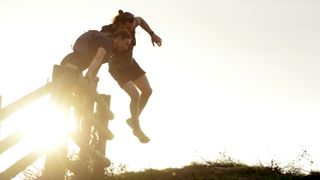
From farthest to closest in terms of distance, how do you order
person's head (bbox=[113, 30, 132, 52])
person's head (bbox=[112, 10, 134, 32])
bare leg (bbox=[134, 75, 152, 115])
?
bare leg (bbox=[134, 75, 152, 115])
person's head (bbox=[112, 10, 134, 32])
person's head (bbox=[113, 30, 132, 52])

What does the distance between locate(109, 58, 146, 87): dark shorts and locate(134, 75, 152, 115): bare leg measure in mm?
160

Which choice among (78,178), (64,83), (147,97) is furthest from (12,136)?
(147,97)

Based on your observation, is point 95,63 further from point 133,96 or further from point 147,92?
point 147,92

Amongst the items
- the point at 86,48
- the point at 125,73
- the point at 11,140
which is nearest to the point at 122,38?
the point at 86,48

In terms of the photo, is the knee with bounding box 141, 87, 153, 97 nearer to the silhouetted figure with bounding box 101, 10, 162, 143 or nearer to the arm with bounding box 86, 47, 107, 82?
the silhouetted figure with bounding box 101, 10, 162, 143

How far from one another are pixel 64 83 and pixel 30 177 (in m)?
3.24

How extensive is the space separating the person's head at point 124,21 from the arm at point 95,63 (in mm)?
1396

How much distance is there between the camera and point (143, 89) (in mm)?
7691

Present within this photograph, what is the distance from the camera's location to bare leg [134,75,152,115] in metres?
7.59

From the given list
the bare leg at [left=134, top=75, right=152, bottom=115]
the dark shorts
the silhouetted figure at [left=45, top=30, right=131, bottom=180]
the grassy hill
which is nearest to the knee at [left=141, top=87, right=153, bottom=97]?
the bare leg at [left=134, top=75, right=152, bottom=115]

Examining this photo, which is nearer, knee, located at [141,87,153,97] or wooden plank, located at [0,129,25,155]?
wooden plank, located at [0,129,25,155]

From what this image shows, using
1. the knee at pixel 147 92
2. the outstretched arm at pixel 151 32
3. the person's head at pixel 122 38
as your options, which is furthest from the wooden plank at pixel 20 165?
the outstretched arm at pixel 151 32

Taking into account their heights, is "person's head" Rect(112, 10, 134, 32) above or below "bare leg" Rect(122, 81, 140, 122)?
above

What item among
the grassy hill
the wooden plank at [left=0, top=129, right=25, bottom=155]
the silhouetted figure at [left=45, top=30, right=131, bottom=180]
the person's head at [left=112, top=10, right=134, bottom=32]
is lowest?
the wooden plank at [left=0, top=129, right=25, bottom=155]
